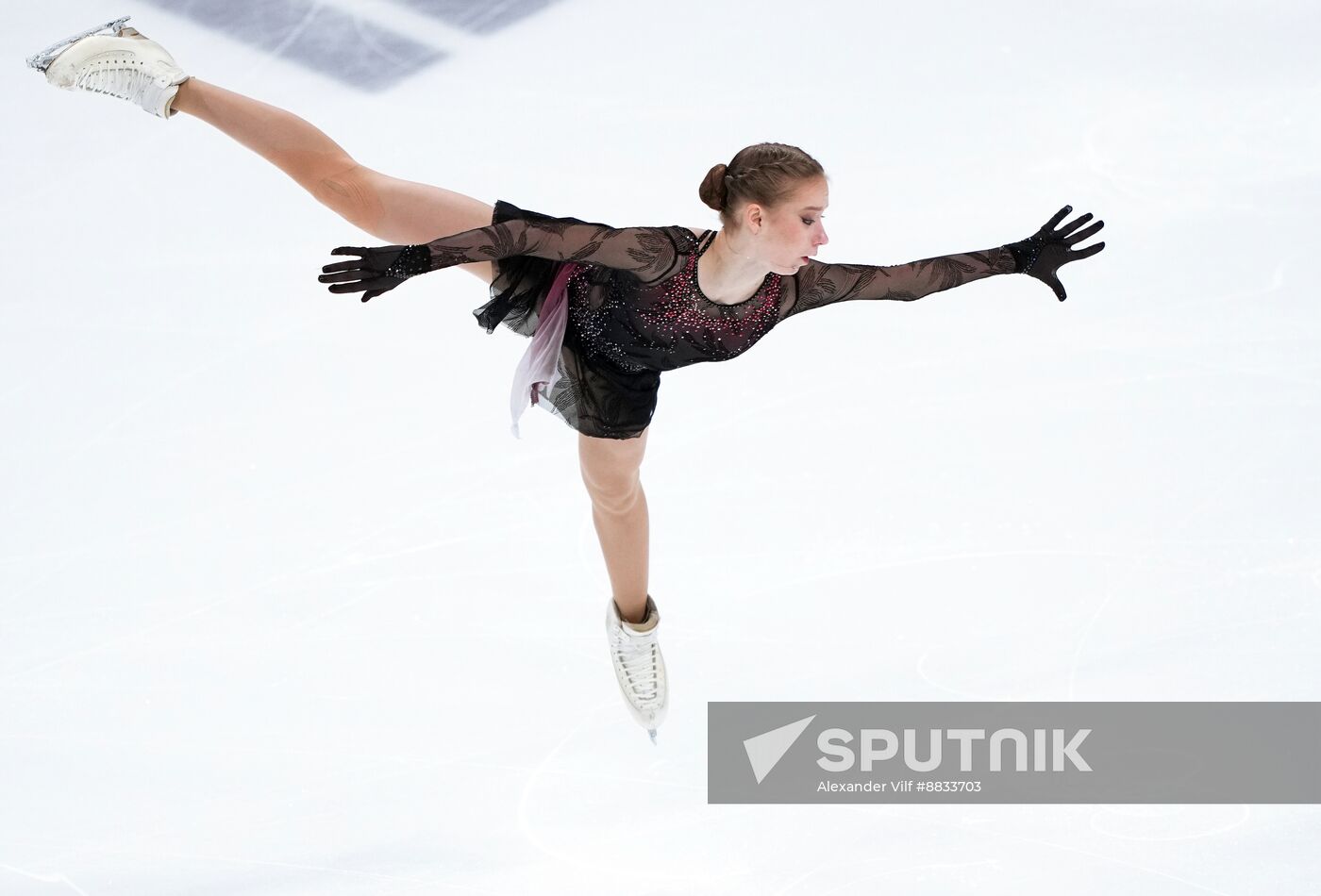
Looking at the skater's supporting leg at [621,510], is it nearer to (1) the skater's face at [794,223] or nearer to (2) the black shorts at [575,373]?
(2) the black shorts at [575,373]

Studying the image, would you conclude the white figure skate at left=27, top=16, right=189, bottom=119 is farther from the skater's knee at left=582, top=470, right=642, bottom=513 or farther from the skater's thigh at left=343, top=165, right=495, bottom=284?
the skater's knee at left=582, top=470, right=642, bottom=513

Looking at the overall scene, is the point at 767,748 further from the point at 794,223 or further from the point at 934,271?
the point at 794,223

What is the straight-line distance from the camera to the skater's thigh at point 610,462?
10.9 ft

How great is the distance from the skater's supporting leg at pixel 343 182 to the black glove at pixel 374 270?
21.8 inches

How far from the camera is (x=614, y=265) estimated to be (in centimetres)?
291

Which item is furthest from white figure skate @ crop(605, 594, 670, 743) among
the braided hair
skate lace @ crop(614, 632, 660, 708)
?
the braided hair

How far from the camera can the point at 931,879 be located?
329cm

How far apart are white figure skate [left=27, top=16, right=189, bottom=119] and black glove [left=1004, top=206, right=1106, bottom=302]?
5.96ft

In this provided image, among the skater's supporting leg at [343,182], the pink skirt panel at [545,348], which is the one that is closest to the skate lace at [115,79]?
the skater's supporting leg at [343,182]

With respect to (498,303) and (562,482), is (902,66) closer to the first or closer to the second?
(562,482)

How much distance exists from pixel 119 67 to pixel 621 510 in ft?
4.85

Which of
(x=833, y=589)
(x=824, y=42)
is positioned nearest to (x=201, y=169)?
(x=824, y=42)

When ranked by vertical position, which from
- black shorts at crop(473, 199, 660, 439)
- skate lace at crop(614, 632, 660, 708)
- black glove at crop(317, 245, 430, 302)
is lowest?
skate lace at crop(614, 632, 660, 708)

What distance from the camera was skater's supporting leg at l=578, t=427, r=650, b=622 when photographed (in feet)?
11.0
